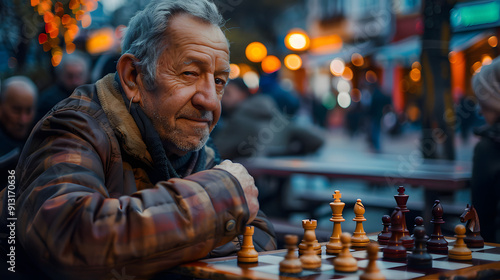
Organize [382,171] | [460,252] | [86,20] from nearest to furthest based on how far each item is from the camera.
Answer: [460,252] < [382,171] < [86,20]

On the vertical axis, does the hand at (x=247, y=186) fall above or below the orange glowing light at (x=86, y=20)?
below

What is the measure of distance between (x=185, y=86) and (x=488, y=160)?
2.01 meters

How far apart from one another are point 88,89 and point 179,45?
0.38 m

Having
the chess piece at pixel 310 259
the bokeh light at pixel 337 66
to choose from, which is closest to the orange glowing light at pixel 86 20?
the chess piece at pixel 310 259

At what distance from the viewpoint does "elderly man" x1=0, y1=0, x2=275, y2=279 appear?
5.22ft

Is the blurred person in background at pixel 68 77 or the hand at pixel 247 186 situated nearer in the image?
the hand at pixel 247 186

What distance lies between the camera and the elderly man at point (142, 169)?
159 centimetres

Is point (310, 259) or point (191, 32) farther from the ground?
point (191, 32)

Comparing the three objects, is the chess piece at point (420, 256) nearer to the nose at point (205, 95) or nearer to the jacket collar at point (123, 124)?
the nose at point (205, 95)

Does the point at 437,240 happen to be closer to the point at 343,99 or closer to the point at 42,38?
the point at 42,38

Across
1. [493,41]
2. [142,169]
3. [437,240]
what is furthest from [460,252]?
[493,41]

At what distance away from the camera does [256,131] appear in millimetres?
6773

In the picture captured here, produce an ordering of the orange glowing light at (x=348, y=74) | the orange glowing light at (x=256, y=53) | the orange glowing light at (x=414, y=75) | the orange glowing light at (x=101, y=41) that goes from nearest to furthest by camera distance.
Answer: the orange glowing light at (x=256, y=53) → the orange glowing light at (x=101, y=41) → the orange glowing light at (x=414, y=75) → the orange glowing light at (x=348, y=74)

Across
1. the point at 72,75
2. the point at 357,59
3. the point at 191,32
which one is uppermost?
the point at 357,59
